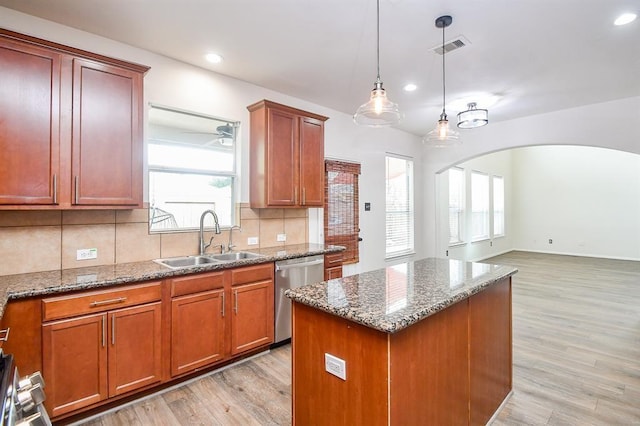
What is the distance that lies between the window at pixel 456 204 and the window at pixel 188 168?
5233mm

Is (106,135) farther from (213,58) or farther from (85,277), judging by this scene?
(213,58)

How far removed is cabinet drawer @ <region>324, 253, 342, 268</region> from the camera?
3.67 m

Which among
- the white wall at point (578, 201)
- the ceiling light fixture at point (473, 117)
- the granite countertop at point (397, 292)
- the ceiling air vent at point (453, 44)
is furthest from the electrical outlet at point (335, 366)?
the white wall at point (578, 201)

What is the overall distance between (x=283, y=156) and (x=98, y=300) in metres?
2.14

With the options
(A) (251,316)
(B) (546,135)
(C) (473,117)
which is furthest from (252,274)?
(B) (546,135)

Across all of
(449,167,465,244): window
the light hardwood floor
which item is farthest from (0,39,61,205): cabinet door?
(449,167,465,244): window

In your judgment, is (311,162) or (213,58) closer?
(213,58)

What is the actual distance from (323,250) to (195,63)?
91.5 inches

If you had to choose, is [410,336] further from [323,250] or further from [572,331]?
[572,331]

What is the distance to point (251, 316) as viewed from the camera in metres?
2.91

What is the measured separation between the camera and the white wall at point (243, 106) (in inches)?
101

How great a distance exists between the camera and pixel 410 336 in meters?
1.39

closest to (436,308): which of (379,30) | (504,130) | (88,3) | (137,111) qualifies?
(379,30)

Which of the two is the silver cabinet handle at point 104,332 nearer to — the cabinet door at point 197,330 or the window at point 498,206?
the cabinet door at point 197,330
